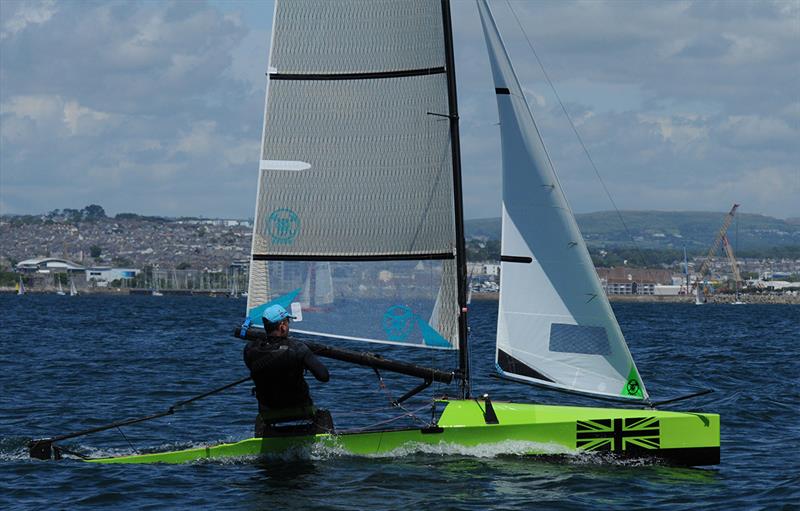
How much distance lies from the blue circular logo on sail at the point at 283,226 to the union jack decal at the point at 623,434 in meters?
4.10

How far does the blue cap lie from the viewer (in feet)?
43.9

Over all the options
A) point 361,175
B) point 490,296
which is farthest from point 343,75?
point 490,296

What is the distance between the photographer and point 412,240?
566 inches

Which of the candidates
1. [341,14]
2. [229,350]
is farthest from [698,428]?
[229,350]

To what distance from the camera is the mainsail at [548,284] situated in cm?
1434

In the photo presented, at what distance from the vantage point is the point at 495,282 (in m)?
198

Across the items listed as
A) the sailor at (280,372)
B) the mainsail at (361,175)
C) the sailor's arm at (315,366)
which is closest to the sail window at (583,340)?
the mainsail at (361,175)

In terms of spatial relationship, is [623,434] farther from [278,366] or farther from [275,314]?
[275,314]

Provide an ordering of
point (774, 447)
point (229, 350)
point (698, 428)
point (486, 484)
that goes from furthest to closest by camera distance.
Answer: point (229, 350), point (774, 447), point (698, 428), point (486, 484)

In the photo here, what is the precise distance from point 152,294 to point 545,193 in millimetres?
184336

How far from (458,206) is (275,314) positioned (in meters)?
2.53

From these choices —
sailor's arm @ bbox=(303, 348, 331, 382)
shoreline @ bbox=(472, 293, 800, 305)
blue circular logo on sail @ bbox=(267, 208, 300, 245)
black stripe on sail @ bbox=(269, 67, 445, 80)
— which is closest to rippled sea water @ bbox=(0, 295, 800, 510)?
sailor's arm @ bbox=(303, 348, 331, 382)

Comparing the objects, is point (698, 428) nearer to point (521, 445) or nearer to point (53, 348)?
point (521, 445)

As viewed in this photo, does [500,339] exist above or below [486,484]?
above
